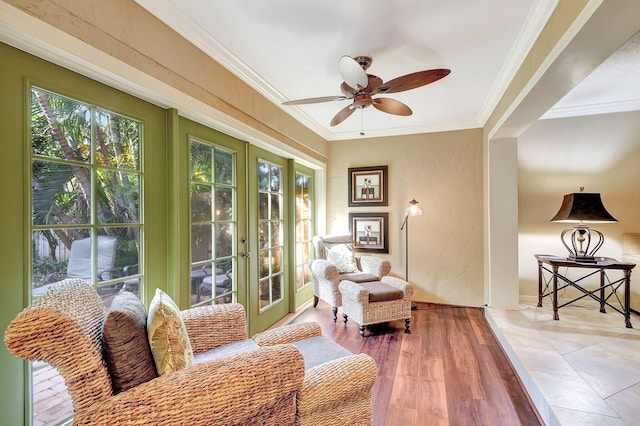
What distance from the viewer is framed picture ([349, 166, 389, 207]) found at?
4.04 meters

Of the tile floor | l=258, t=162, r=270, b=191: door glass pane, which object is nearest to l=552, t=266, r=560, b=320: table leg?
the tile floor

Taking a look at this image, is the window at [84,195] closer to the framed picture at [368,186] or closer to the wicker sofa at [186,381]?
the wicker sofa at [186,381]

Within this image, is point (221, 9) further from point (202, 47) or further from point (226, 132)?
point (226, 132)

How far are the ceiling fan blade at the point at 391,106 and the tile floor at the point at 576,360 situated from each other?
6.87 feet

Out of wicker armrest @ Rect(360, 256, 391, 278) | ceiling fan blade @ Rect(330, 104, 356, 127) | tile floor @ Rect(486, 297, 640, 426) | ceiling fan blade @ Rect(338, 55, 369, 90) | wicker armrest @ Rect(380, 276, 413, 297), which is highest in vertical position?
ceiling fan blade @ Rect(338, 55, 369, 90)

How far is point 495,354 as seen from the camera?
2.51 m

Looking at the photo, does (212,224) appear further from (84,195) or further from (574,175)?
(574,175)

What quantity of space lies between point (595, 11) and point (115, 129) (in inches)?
91.1

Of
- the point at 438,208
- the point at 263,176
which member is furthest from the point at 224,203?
the point at 438,208

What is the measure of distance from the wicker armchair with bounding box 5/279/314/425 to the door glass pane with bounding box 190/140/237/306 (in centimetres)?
99

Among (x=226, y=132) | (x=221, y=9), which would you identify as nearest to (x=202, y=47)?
(x=221, y=9)

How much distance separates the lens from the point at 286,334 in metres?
1.75

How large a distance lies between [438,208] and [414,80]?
2322 millimetres

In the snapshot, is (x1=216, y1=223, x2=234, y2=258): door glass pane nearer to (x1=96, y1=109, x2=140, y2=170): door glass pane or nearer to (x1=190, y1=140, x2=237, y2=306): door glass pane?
(x1=190, y1=140, x2=237, y2=306): door glass pane
